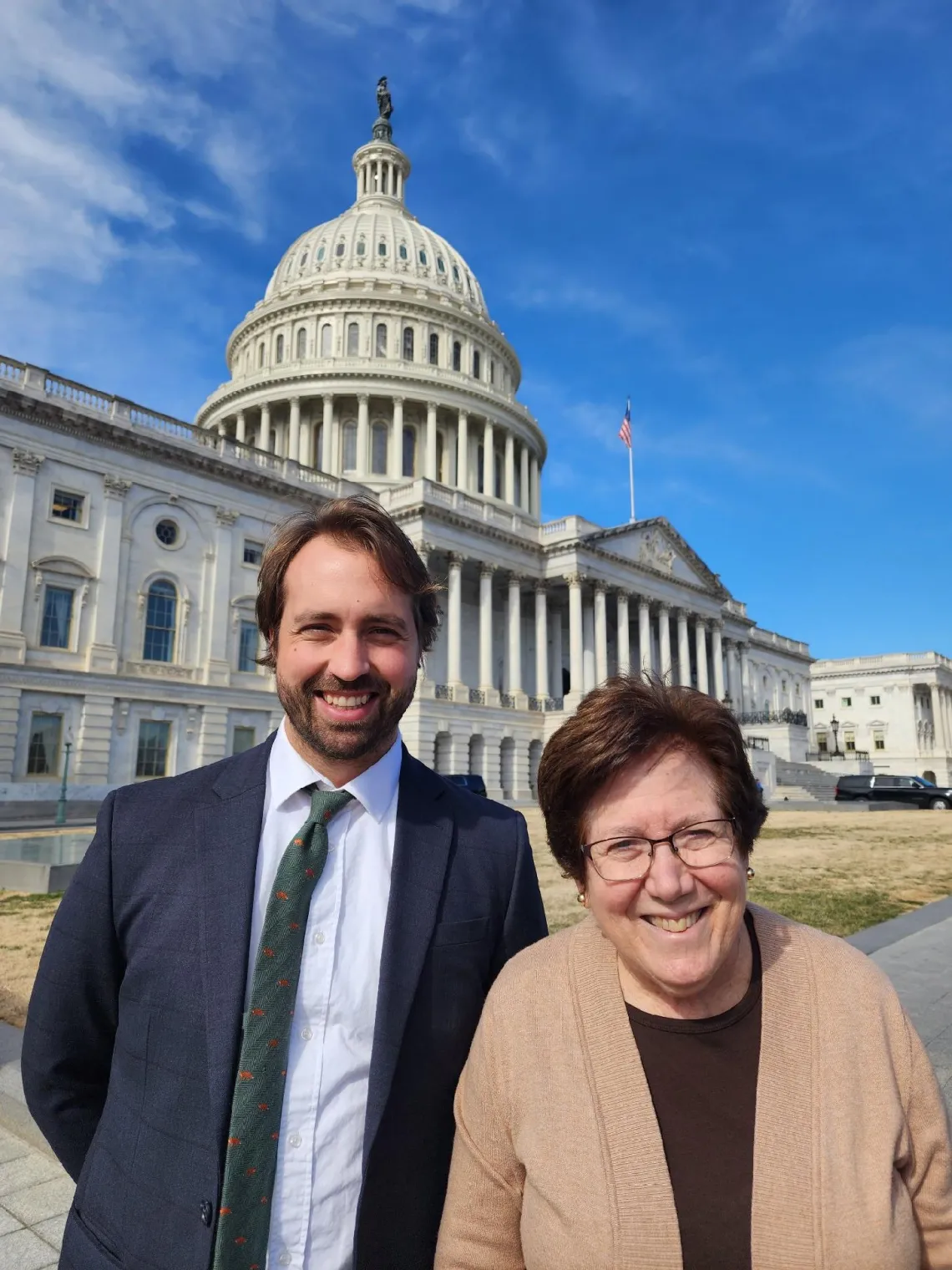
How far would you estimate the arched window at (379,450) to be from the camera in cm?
6025

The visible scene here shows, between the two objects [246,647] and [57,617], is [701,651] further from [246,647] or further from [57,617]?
[57,617]

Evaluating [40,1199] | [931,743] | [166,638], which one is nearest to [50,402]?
[166,638]

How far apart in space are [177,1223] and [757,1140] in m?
1.55

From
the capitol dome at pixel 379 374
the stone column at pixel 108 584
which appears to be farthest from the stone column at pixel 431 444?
the stone column at pixel 108 584

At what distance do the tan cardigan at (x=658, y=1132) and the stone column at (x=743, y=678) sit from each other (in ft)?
240

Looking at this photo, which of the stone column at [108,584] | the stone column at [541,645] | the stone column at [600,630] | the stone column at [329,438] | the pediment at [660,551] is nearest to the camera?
the stone column at [108,584]

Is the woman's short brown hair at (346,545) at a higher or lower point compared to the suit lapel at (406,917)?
higher

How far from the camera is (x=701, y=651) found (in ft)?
201

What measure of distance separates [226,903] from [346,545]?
116 cm

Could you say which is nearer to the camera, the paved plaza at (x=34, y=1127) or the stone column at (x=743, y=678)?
the paved plaza at (x=34, y=1127)

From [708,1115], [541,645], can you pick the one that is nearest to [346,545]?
[708,1115]

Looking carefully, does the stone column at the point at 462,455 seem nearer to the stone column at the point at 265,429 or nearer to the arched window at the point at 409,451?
the arched window at the point at 409,451

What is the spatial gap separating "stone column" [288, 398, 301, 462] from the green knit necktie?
194ft

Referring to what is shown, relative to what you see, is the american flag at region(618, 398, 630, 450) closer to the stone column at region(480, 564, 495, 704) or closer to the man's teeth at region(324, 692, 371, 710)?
the stone column at region(480, 564, 495, 704)
